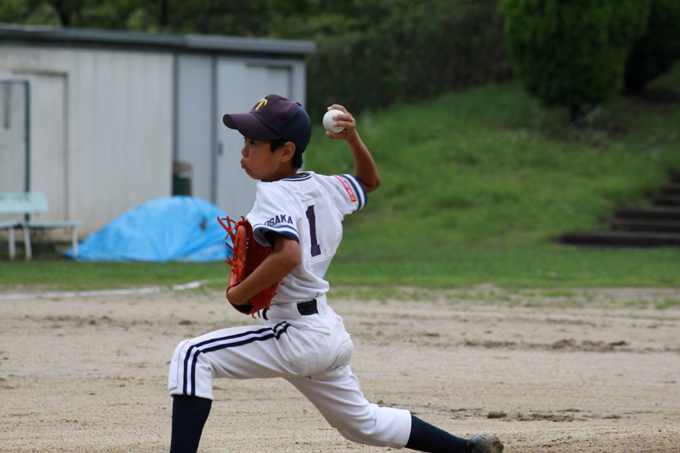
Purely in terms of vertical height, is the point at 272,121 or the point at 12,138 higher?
the point at 272,121

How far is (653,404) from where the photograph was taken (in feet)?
15.8

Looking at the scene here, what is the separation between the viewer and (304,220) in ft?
9.69

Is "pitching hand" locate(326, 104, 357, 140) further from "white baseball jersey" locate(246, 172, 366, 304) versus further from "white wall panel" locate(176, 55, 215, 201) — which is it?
"white wall panel" locate(176, 55, 215, 201)

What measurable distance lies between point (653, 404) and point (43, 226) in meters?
9.38

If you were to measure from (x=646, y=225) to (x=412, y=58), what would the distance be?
9.18 metres

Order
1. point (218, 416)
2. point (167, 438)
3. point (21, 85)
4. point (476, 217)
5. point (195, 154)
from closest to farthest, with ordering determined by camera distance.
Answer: point (167, 438) → point (218, 416) → point (21, 85) → point (195, 154) → point (476, 217)

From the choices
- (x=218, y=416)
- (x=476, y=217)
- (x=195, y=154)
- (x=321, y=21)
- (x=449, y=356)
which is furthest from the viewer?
(x=321, y=21)

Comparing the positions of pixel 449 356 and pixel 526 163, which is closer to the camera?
pixel 449 356

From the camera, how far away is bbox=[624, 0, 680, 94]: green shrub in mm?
18375

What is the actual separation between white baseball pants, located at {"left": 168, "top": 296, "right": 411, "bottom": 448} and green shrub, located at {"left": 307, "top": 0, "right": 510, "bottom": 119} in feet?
59.4

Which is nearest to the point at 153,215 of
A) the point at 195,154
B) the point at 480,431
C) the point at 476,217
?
the point at 195,154

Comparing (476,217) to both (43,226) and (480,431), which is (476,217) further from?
(480,431)

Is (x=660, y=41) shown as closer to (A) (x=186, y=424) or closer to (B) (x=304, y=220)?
(B) (x=304, y=220)

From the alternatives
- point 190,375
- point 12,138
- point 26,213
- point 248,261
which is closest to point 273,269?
point 248,261
